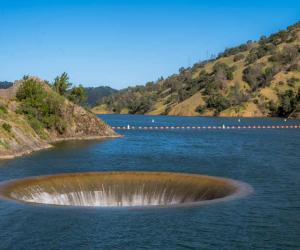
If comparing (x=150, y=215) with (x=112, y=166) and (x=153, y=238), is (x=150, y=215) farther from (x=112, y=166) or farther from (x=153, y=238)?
(x=112, y=166)

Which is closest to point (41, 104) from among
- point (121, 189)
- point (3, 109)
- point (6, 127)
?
point (3, 109)

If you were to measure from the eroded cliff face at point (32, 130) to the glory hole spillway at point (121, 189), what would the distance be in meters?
21.3

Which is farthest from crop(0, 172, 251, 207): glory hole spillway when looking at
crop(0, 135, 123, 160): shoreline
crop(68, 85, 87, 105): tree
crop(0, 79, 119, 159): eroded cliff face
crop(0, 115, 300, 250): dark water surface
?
crop(68, 85, 87, 105): tree

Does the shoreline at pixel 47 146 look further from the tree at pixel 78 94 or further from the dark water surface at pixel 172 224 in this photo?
the tree at pixel 78 94

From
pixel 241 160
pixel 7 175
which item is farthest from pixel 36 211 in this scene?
pixel 241 160

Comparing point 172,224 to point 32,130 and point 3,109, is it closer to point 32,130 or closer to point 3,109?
point 32,130

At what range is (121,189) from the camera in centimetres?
4144

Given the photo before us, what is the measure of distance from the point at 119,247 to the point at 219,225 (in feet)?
22.1

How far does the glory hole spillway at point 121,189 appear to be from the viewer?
3766 centimetres

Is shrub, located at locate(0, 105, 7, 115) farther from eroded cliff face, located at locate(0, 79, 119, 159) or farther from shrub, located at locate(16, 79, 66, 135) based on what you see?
shrub, located at locate(16, 79, 66, 135)

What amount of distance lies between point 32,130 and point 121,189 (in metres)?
40.7

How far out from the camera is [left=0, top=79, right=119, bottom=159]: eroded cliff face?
211 ft

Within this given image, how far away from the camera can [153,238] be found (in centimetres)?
2484

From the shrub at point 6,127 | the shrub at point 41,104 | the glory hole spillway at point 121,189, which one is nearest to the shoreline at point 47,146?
the shrub at point 41,104
